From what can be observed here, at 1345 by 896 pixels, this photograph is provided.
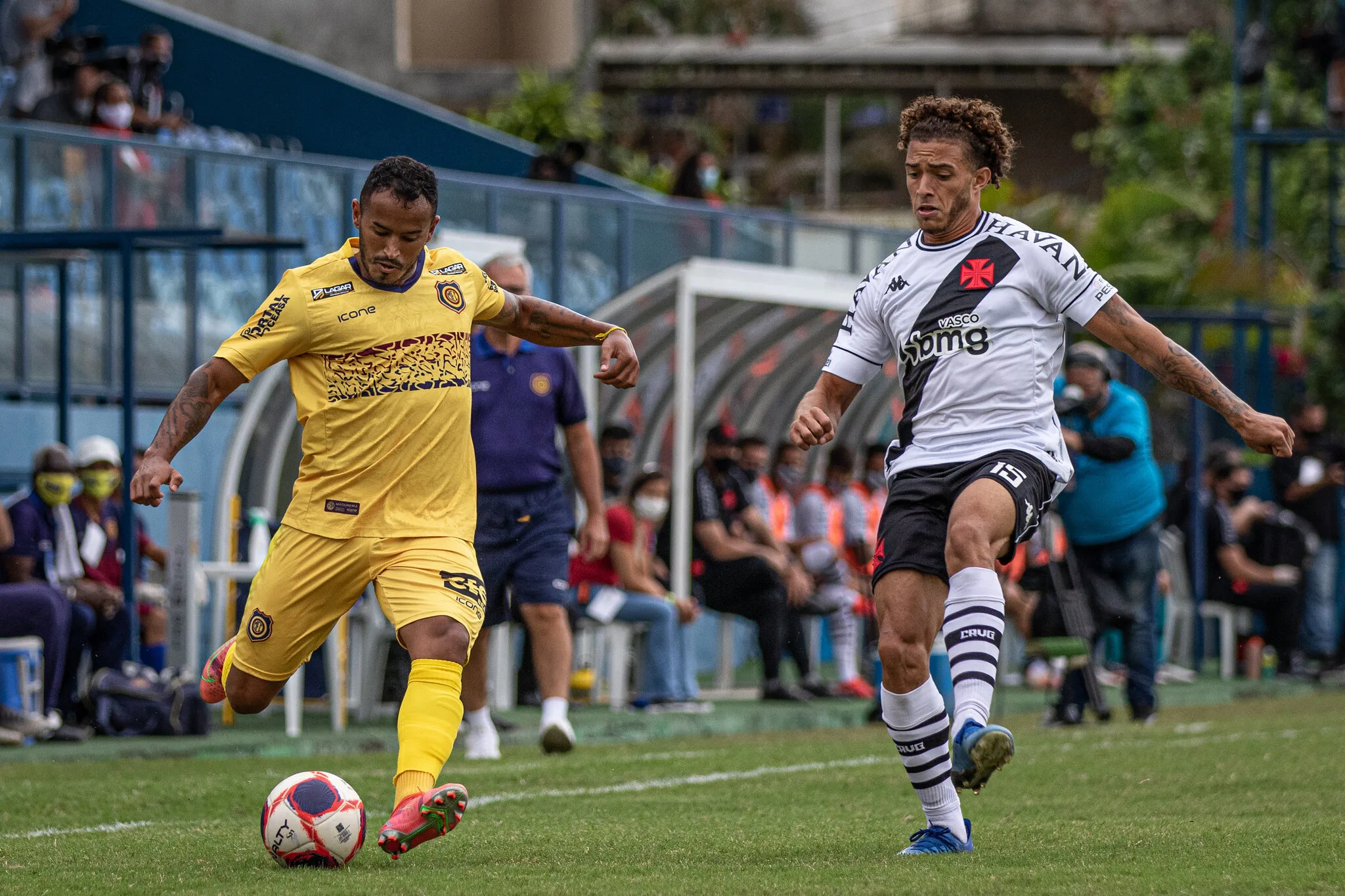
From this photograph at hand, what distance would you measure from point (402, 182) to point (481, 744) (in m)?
4.69

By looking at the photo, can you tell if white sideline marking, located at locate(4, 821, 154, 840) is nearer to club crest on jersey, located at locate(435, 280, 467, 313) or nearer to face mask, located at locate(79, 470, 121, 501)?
club crest on jersey, located at locate(435, 280, 467, 313)

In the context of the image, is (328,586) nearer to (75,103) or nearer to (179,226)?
(179,226)

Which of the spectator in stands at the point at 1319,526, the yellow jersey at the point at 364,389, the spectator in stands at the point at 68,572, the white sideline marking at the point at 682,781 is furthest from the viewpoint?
the spectator in stands at the point at 1319,526

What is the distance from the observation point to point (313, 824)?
582cm

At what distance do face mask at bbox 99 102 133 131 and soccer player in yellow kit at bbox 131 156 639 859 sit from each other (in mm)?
10712

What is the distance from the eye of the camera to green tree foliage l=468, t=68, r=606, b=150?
26.1 metres

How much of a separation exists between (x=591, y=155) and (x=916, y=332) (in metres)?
24.1

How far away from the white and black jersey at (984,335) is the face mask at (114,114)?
454 inches

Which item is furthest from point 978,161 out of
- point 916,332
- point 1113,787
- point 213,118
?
point 213,118

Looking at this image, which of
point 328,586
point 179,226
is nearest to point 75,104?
point 179,226

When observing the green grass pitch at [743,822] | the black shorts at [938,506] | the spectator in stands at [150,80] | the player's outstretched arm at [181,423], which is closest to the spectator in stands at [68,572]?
the green grass pitch at [743,822]

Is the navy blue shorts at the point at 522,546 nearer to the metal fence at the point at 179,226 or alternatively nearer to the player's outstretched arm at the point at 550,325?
the player's outstretched arm at the point at 550,325

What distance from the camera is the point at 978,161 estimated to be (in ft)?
21.1

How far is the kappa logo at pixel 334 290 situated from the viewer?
634 cm
